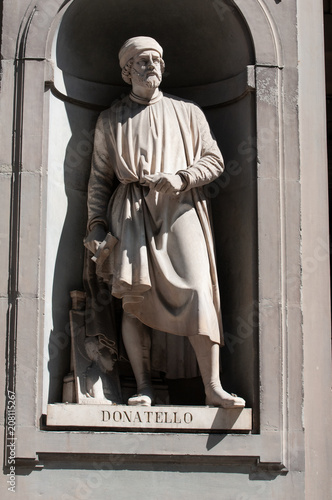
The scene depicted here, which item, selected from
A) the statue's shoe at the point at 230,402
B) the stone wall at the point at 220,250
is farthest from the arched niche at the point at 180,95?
the statue's shoe at the point at 230,402

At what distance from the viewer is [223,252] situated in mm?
12281

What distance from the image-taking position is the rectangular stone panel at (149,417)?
11.3m

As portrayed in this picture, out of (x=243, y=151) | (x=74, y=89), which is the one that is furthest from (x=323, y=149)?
(x=74, y=89)

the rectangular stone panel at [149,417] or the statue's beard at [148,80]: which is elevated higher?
the statue's beard at [148,80]

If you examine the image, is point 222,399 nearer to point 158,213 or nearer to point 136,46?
point 158,213

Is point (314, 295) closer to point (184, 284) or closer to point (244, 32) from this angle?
point (184, 284)

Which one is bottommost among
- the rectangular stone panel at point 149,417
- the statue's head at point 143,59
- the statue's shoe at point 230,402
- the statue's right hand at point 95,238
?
the rectangular stone panel at point 149,417

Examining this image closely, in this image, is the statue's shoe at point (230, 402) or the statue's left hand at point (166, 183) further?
the statue's left hand at point (166, 183)

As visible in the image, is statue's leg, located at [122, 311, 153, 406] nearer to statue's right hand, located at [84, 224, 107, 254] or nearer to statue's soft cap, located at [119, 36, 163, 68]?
statue's right hand, located at [84, 224, 107, 254]

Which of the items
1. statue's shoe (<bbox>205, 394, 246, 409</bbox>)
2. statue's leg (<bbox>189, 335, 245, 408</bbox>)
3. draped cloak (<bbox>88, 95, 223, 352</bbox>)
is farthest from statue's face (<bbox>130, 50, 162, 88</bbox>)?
statue's shoe (<bbox>205, 394, 246, 409</bbox>)

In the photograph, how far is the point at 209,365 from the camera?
11.6 metres

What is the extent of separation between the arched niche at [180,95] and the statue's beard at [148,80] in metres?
0.64

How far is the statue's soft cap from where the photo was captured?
1222 centimetres

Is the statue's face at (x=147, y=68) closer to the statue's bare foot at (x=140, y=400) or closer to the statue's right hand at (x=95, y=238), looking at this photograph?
the statue's right hand at (x=95, y=238)
